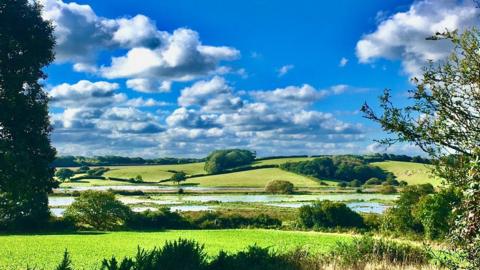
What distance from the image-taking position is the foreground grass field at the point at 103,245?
3288cm

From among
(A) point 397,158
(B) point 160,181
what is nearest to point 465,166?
(B) point 160,181

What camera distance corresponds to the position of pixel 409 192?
52344 millimetres

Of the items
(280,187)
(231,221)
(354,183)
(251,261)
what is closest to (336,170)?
(354,183)

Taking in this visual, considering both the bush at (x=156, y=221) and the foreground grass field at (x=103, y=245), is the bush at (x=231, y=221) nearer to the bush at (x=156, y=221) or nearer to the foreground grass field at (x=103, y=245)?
the bush at (x=156, y=221)

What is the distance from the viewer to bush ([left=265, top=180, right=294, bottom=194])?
138875mm

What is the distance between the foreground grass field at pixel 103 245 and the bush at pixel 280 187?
271 feet

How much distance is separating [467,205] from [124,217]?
58.8 m

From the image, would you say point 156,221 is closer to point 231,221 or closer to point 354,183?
point 231,221

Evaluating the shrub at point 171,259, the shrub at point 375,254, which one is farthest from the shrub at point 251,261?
the shrub at point 375,254

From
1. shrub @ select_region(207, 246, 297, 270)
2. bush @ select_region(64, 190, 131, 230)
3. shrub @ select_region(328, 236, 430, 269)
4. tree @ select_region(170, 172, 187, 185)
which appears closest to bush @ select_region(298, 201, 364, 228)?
bush @ select_region(64, 190, 131, 230)

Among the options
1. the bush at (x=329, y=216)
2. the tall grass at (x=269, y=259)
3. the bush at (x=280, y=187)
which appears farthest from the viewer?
the bush at (x=280, y=187)

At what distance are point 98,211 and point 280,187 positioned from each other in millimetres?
82548

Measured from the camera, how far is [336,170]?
184750mm

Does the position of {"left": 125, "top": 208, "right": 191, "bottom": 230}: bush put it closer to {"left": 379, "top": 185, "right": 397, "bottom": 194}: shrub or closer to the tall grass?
the tall grass
